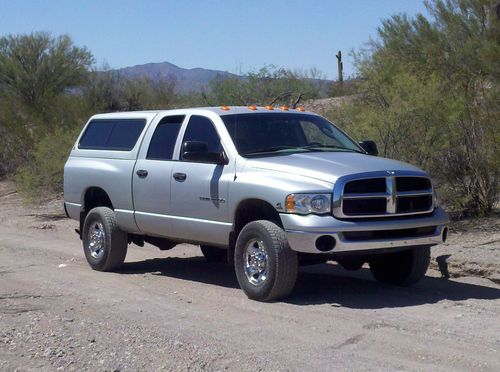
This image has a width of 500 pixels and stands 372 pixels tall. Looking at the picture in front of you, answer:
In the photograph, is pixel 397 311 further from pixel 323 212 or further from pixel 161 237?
pixel 161 237

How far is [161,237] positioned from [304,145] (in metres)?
2.16

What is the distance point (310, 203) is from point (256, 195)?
2.33 feet

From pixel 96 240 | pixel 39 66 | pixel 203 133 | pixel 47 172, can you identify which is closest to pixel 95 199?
pixel 96 240

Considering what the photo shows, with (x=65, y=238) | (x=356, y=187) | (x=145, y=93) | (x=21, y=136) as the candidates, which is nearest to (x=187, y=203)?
(x=356, y=187)

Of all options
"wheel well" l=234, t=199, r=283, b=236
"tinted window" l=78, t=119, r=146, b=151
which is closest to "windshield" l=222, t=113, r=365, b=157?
"wheel well" l=234, t=199, r=283, b=236

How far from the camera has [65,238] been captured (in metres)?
16.1

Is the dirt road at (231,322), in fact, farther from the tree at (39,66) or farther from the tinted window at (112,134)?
the tree at (39,66)

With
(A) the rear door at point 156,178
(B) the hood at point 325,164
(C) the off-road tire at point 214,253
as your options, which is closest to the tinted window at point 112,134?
(A) the rear door at point 156,178

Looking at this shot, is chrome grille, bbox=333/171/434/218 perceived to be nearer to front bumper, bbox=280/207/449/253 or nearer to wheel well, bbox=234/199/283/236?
front bumper, bbox=280/207/449/253

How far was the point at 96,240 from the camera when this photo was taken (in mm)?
11766

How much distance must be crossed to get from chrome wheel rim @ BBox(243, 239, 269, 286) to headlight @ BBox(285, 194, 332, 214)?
60 centimetres

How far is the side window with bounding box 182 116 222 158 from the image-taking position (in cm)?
1007

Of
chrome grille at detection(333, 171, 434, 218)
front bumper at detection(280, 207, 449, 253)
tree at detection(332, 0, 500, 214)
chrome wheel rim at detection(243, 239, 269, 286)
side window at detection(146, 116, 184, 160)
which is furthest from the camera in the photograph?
tree at detection(332, 0, 500, 214)

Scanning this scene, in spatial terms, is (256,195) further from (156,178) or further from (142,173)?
(142,173)
